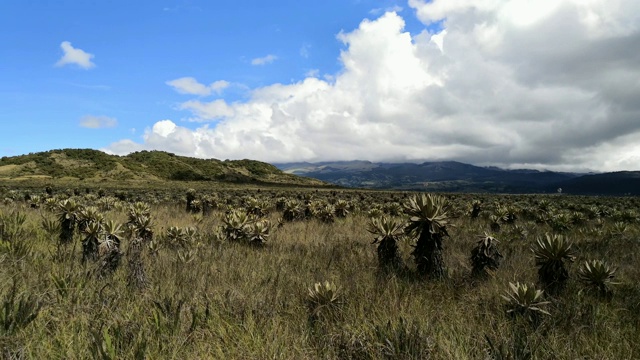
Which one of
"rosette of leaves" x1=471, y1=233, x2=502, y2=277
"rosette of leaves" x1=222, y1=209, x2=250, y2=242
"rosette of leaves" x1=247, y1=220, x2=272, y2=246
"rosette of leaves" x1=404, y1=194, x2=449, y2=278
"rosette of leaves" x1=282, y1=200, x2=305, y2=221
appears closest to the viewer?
"rosette of leaves" x1=404, y1=194, x2=449, y2=278

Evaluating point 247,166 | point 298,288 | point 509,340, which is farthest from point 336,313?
point 247,166

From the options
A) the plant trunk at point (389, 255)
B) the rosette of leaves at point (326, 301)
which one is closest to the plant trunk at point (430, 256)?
the plant trunk at point (389, 255)

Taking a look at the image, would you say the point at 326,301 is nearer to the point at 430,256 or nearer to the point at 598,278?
the point at 430,256

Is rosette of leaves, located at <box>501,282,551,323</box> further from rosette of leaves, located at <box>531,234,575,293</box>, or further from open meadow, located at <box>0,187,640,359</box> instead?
rosette of leaves, located at <box>531,234,575,293</box>

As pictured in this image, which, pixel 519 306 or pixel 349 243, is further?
pixel 349 243

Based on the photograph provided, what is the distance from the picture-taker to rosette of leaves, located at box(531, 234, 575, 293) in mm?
5777

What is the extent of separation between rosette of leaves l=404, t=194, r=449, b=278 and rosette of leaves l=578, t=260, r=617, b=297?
2.24 meters

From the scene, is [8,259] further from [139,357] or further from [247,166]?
[247,166]

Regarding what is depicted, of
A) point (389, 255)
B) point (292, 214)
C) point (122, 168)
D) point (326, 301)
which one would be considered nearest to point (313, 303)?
point (326, 301)

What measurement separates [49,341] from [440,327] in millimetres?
3728

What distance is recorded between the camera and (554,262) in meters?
5.87

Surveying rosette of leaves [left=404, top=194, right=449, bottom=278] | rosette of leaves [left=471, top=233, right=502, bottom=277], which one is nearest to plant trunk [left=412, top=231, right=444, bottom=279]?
rosette of leaves [left=404, top=194, right=449, bottom=278]

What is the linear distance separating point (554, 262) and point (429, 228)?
2074 mm

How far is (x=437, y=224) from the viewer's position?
21.6 ft
